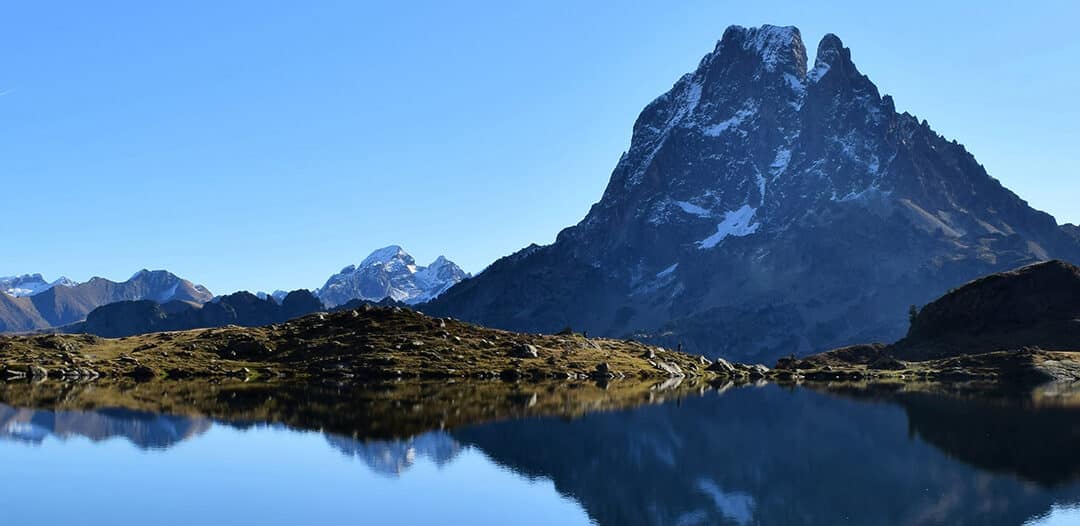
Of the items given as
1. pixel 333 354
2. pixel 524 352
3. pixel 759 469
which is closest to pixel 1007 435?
pixel 759 469

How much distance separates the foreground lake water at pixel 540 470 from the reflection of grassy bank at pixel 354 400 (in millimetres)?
1760

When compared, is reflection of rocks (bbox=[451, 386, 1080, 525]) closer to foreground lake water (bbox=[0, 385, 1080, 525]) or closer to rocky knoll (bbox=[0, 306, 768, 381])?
foreground lake water (bbox=[0, 385, 1080, 525])

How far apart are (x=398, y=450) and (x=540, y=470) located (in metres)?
13.3

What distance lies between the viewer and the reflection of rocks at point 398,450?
7138 cm

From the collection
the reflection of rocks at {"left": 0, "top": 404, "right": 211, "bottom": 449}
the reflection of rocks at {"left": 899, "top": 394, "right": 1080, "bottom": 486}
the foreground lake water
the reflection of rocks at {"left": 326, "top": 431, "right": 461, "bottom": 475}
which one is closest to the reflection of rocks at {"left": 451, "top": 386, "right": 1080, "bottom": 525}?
the foreground lake water

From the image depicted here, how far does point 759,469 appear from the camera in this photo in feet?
242

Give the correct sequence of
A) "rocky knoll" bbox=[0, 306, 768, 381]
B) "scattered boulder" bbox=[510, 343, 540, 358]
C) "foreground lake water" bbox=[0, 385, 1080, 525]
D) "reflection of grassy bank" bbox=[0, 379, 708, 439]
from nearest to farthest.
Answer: "foreground lake water" bbox=[0, 385, 1080, 525]
"reflection of grassy bank" bbox=[0, 379, 708, 439]
"rocky knoll" bbox=[0, 306, 768, 381]
"scattered boulder" bbox=[510, 343, 540, 358]

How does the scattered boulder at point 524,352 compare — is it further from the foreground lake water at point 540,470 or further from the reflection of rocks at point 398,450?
the reflection of rocks at point 398,450

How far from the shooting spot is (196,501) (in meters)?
56.6

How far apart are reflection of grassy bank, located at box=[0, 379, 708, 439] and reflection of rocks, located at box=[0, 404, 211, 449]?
4.33 metres

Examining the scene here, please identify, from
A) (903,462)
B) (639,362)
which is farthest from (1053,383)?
(903,462)

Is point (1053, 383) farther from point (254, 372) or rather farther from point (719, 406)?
point (254, 372)

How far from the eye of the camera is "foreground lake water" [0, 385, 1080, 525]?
Result: 181ft

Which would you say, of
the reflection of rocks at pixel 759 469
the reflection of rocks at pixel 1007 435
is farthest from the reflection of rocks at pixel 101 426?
the reflection of rocks at pixel 1007 435
